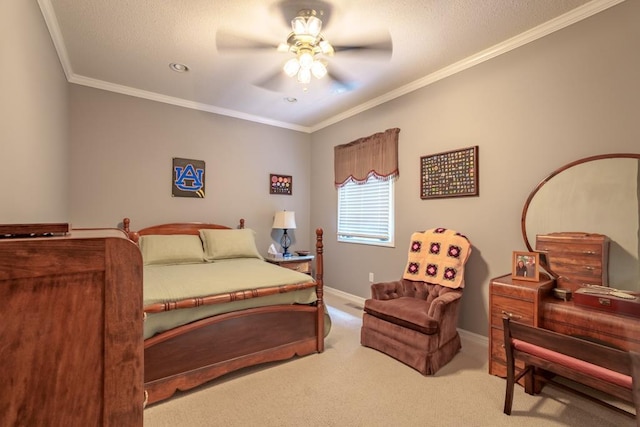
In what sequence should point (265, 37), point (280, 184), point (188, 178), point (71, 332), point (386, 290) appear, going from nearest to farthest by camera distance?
1. point (71, 332)
2. point (265, 37)
3. point (386, 290)
4. point (188, 178)
5. point (280, 184)

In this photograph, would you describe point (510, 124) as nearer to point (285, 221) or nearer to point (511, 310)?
point (511, 310)

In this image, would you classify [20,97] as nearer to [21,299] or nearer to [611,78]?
[21,299]

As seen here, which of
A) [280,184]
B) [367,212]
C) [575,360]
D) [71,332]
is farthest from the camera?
[280,184]

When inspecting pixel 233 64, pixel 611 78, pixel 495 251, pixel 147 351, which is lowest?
pixel 147 351

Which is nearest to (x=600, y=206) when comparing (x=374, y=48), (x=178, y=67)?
(x=374, y=48)

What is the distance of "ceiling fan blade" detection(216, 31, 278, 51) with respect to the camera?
2.45m

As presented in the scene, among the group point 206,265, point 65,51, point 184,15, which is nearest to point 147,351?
point 206,265

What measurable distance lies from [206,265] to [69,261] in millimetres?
2718

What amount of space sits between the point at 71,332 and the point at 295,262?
3559 mm

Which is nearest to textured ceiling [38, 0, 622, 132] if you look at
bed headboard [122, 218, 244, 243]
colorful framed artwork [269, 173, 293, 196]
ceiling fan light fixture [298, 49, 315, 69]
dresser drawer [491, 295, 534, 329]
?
ceiling fan light fixture [298, 49, 315, 69]

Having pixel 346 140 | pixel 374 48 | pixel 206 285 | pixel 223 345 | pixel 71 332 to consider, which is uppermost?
pixel 374 48

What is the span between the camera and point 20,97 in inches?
70.1

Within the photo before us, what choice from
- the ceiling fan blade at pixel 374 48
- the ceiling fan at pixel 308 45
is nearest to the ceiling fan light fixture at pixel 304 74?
the ceiling fan at pixel 308 45

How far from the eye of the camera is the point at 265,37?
2490mm
